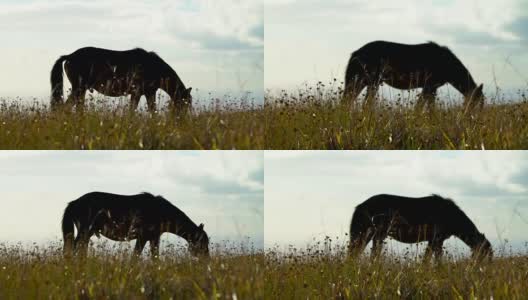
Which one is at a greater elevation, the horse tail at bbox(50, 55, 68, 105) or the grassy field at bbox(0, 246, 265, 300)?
the horse tail at bbox(50, 55, 68, 105)

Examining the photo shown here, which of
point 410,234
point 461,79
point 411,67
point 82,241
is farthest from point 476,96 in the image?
point 82,241

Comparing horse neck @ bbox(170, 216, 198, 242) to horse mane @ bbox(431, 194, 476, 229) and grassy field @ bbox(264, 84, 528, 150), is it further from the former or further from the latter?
horse mane @ bbox(431, 194, 476, 229)

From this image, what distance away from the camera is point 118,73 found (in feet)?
44.6

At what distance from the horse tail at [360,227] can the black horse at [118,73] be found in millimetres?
3698

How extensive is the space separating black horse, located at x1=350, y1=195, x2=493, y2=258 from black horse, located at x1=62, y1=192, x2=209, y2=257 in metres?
2.73

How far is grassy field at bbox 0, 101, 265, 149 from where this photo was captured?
875 cm

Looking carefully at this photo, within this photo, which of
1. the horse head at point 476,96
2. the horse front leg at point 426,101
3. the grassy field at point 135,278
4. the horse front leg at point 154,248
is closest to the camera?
the grassy field at point 135,278

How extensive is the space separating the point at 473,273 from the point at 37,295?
5.32 m

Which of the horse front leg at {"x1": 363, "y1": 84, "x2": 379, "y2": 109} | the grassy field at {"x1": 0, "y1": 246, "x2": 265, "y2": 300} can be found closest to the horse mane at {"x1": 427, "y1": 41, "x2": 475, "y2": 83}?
the horse front leg at {"x1": 363, "y1": 84, "x2": 379, "y2": 109}

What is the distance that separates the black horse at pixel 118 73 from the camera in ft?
42.6

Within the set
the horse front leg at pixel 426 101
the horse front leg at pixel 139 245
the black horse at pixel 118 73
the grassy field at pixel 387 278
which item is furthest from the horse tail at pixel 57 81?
the horse front leg at pixel 426 101

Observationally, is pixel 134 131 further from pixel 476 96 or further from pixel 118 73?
pixel 476 96

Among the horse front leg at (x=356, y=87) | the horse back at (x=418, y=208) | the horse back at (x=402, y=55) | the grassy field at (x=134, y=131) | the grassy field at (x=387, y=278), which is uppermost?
the horse back at (x=402, y=55)

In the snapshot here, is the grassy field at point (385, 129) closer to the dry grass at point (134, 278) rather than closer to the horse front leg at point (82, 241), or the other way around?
the dry grass at point (134, 278)
